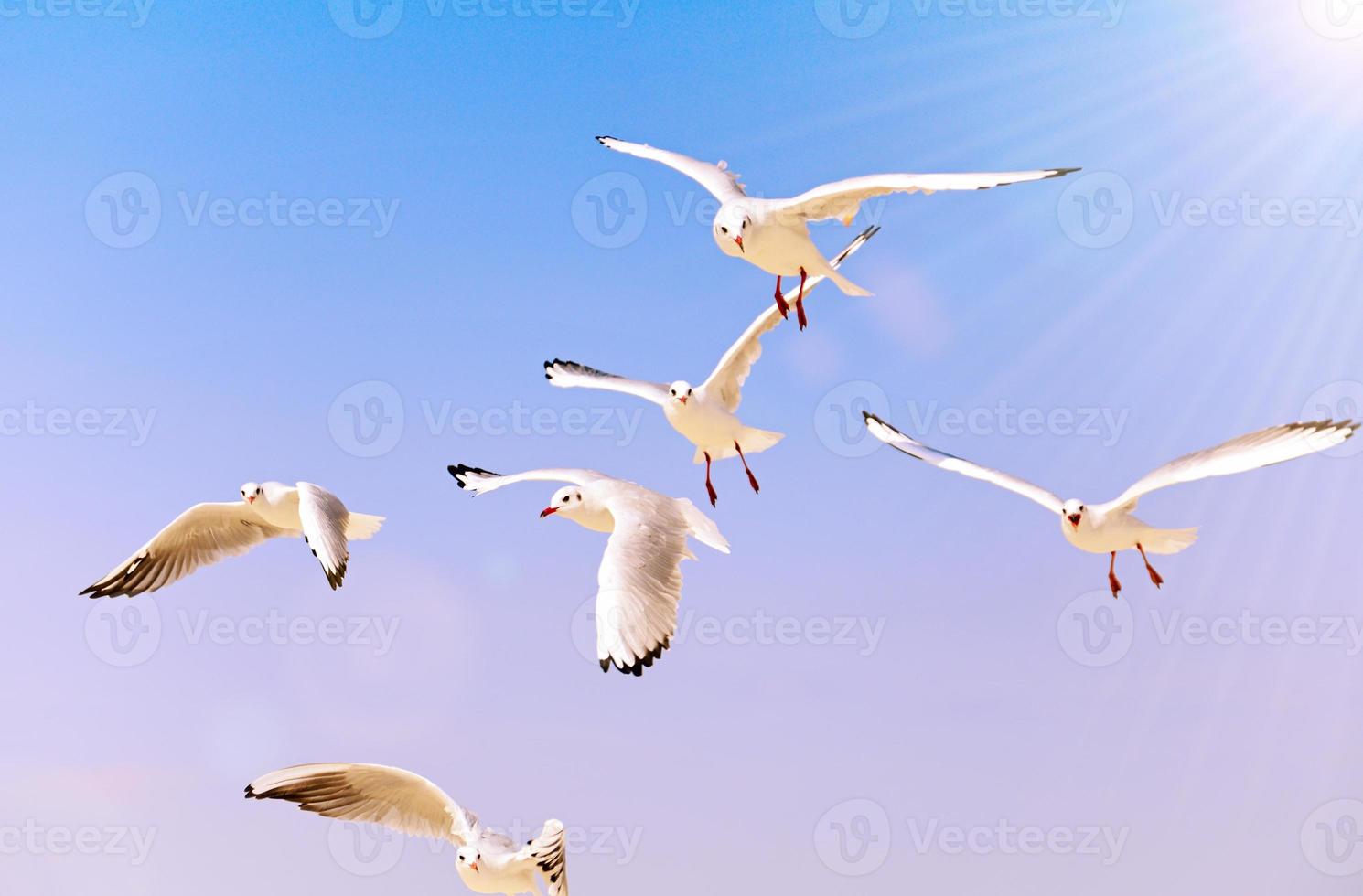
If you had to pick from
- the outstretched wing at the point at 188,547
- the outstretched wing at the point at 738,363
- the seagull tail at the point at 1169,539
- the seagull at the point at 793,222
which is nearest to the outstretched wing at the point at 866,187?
the seagull at the point at 793,222

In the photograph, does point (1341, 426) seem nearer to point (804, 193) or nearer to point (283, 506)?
point (804, 193)

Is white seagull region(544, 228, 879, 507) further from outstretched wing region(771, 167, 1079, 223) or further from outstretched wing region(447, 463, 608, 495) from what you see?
outstretched wing region(771, 167, 1079, 223)

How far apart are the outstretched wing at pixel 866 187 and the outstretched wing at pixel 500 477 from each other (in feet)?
4.88

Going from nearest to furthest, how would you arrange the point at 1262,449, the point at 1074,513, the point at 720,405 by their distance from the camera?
the point at 1262,449, the point at 1074,513, the point at 720,405

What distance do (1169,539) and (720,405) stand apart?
82.6 inches

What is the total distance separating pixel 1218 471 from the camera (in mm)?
5723

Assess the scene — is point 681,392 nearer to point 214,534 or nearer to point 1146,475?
point 1146,475

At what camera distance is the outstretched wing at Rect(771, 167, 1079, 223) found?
16.8 feet

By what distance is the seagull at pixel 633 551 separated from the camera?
4730mm

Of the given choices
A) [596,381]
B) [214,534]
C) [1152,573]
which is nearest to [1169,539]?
[1152,573]

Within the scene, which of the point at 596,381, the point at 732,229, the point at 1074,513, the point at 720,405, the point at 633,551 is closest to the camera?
the point at 633,551

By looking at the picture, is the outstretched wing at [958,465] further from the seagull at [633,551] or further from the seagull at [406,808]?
the seagull at [406,808]

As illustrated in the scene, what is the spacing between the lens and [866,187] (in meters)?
5.50

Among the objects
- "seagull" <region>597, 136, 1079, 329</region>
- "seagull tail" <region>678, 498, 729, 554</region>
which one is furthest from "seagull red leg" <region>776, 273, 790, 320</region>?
"seagull tail" <region>678, 498, 729, 554</region>
